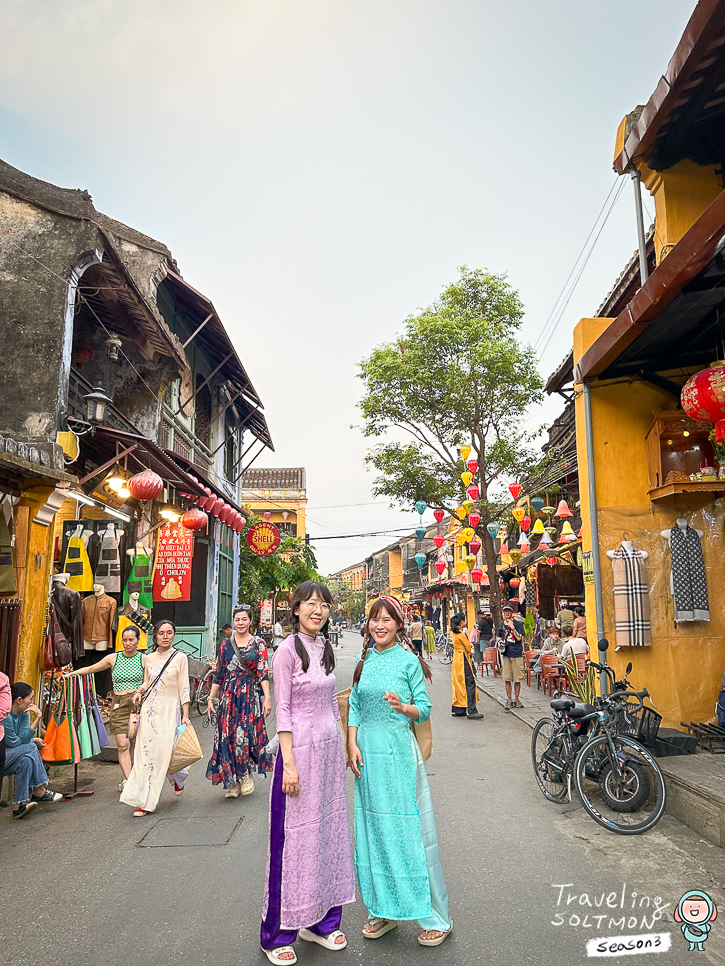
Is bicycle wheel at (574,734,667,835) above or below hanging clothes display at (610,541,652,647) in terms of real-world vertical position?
below

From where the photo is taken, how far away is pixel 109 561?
33.3 ft

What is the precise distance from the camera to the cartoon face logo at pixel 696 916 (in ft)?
11.5

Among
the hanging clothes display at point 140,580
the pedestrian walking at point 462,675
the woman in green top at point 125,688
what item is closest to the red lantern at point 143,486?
the hanging clothes display at point 140,580

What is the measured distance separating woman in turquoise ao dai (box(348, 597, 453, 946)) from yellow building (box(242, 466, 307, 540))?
139 ft

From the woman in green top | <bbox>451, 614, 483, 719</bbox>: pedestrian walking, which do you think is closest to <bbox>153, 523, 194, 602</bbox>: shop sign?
<bbox>451, 614, 483, 719</bbox>: pedestrian walking

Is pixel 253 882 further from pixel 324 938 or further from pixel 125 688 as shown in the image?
pixel 125 688

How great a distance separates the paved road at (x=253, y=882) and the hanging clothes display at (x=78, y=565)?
3.27m

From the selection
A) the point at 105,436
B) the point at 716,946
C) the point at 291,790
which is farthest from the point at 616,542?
the point at 105,436

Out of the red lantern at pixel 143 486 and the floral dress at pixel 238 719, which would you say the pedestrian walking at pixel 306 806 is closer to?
the floral dress at pixel 238 719

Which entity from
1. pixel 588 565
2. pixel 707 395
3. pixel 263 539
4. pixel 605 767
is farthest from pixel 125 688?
pixel 263 539

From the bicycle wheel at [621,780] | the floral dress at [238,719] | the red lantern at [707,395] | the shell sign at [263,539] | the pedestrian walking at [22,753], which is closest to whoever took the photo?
the bicycle wheel at [621,780]

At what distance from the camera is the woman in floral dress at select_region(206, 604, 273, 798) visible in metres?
6.50

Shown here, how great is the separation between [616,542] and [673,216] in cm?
399

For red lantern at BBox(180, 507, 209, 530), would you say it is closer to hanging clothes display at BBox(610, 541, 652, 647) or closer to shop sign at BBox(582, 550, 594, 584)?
shop sign at BBox(582, 550, 594, 584)
